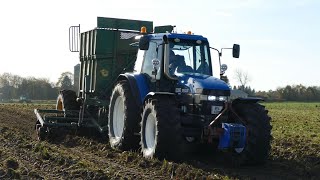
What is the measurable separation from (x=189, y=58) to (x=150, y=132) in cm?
189

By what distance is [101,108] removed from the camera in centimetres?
1258

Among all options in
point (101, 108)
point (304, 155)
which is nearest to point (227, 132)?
→ point (304, 155)

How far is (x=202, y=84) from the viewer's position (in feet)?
28.8

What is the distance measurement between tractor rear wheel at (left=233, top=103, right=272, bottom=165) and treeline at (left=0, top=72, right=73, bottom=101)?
5699cm

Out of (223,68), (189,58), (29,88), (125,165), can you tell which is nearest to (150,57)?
(189,58)

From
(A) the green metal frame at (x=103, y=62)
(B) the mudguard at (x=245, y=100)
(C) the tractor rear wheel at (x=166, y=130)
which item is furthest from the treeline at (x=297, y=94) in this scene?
(C) the tractor rear wheel at (x=166, y=130)

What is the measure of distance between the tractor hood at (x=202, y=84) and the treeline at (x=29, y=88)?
2220 inches

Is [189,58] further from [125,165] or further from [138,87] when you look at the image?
[125,165]

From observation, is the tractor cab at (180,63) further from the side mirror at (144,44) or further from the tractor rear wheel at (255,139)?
the tractor rear wheel at (255,139)

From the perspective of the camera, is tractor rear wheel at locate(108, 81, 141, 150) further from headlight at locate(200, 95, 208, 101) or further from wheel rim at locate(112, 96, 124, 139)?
headlight at locate(200, 95, 208, 101)

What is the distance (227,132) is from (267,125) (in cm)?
104

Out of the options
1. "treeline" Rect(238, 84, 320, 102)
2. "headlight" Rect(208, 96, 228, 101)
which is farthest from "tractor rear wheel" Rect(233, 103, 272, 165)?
"treeline" Rect(238, 84, 320, 102)

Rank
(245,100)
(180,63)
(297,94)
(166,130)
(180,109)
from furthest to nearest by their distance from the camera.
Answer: (297,94), (180,63), (245,100), (180,109), (166,130)

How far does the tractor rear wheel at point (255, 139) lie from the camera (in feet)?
28.7
